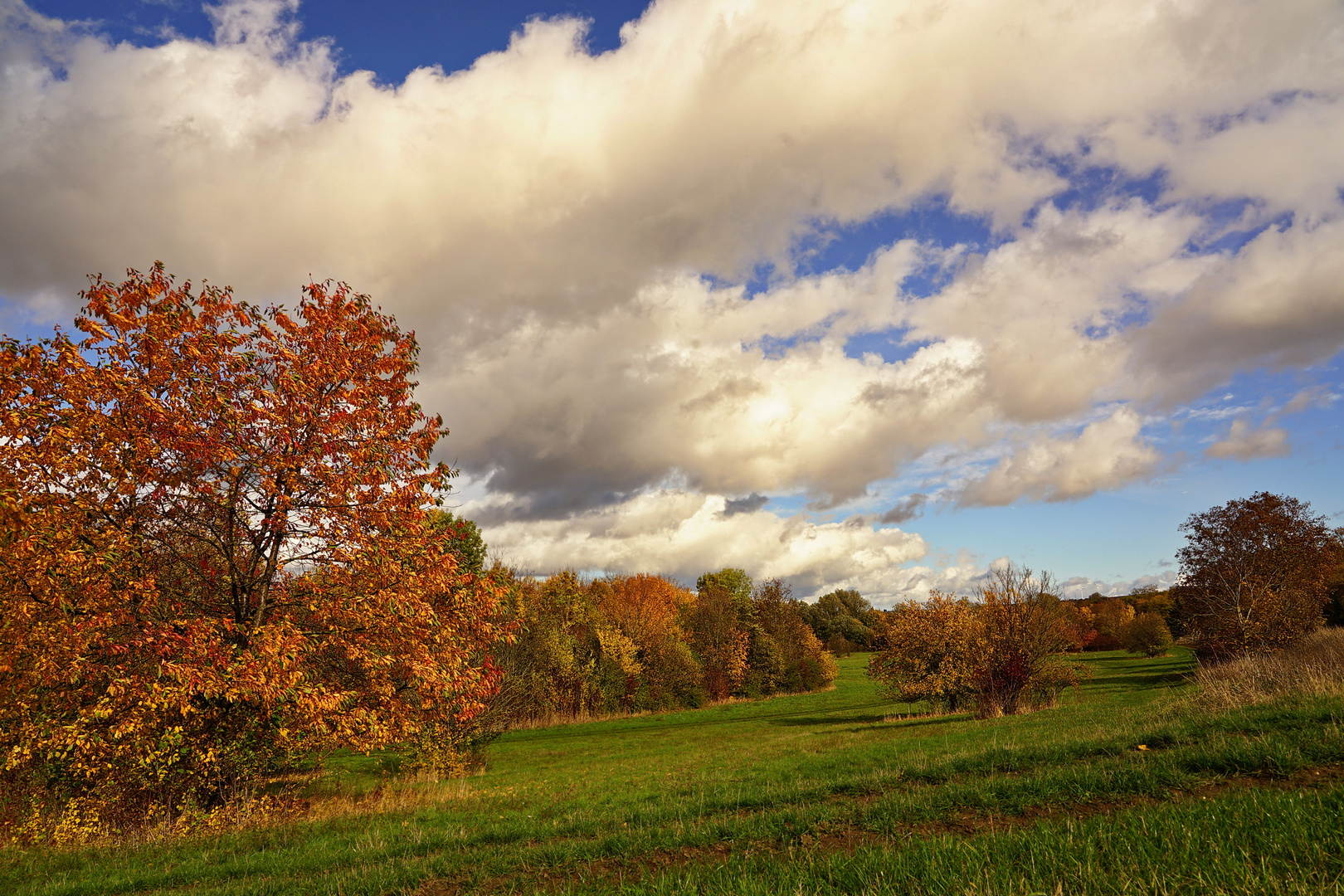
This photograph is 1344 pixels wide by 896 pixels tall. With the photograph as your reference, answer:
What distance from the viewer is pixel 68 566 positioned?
38.1ft

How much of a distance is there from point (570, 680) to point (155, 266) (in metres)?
45.3

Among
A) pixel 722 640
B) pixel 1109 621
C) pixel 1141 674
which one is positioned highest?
Result: pixel 722 640

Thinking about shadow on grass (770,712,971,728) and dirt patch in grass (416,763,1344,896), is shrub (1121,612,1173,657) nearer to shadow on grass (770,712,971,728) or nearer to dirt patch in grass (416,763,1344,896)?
shadow on grass (770,712,971,728)

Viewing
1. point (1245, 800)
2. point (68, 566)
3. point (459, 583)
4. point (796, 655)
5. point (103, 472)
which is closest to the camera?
point (1245, 800)

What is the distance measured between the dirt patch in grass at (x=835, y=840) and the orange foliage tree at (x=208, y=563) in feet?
26.9

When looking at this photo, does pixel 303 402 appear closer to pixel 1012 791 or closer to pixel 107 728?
pixel 107 728

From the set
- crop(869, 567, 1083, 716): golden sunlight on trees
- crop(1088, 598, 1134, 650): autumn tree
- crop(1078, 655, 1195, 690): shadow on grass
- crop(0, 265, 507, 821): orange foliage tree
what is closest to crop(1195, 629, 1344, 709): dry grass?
crop(869, 567, 1083, 716): golden sunlight on trees

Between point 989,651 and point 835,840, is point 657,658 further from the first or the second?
point 835,840

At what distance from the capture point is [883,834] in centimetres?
708

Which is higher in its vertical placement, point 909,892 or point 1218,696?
point 909,892

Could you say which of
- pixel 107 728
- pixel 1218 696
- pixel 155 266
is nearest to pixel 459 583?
pixel 107 728

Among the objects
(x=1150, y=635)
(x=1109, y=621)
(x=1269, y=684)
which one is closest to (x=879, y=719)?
(x=1269, y=684)

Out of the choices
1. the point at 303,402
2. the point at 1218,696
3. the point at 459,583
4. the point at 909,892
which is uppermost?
the point at 303,402

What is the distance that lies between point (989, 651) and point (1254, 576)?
22.9 m
